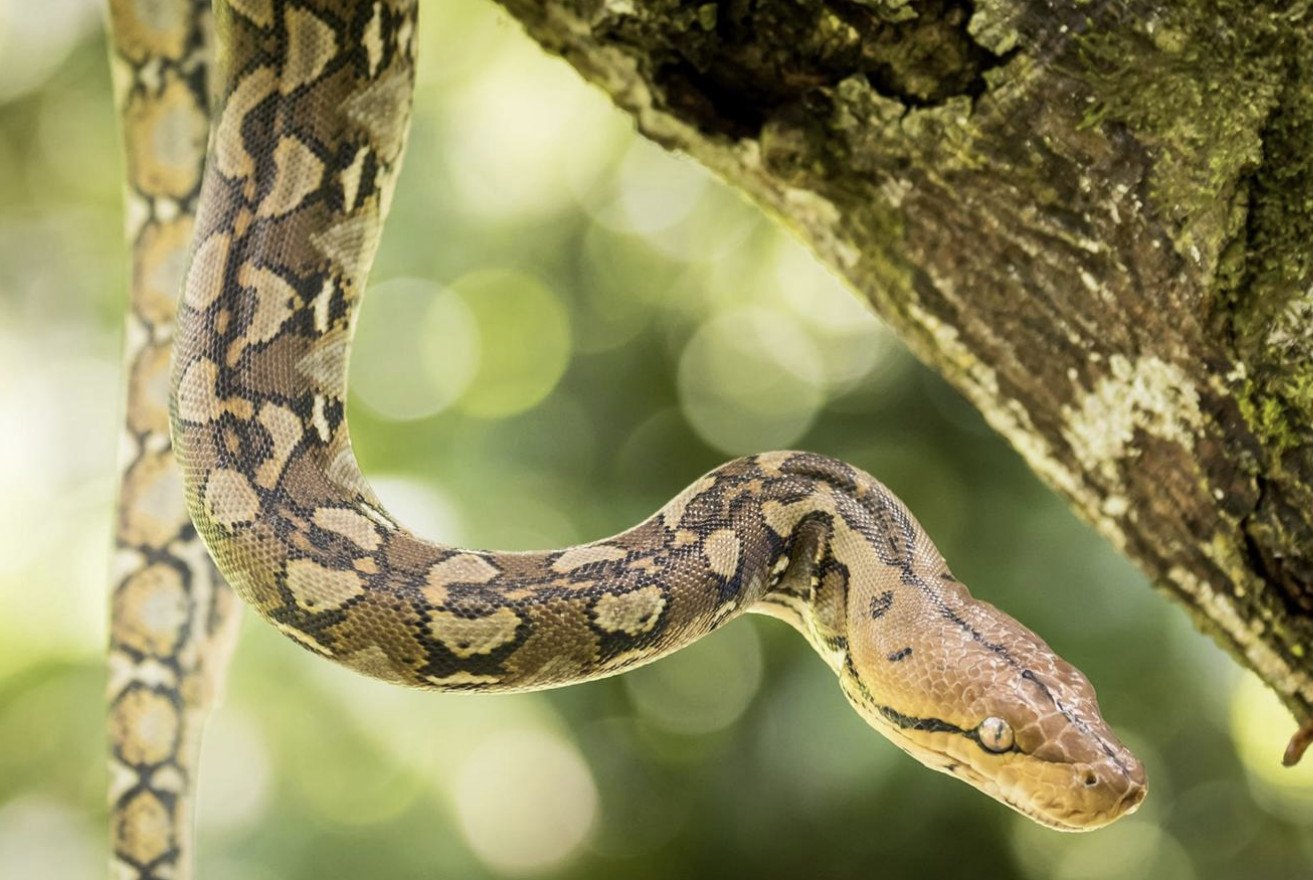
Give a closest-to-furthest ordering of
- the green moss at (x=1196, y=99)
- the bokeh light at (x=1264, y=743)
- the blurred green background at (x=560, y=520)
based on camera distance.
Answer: the green moss at (x=1196, y=99) < the bokeh light at (x=1264, y=743) < the blurred green background at (x=560, y=520)

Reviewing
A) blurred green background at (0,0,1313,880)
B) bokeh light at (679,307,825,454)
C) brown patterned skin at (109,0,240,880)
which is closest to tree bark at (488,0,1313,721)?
brown patterned skin at (109,0,240,880)

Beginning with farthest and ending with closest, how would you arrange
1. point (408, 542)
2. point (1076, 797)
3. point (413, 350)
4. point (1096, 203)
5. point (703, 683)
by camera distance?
Answer: point (413, 350)
point (703, 683)
point (408, 542)
point (1076, 797)
point (1096, 203)

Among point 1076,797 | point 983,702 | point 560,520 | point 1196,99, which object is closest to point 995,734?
point 983,702

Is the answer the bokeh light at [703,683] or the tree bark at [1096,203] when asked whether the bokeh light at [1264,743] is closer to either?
the bokeh light at [703,683]

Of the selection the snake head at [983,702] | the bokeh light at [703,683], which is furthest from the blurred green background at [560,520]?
the snake head at [983,702]

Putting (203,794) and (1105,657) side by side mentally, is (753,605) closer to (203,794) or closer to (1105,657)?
(1105,657)

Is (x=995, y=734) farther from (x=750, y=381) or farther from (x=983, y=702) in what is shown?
(x=750, y=381)

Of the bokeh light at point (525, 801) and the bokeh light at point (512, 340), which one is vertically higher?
the bokeh light at point (512, 340)

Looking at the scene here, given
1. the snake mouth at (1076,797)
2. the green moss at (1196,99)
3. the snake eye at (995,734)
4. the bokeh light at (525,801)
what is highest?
the bokeh light at (525,801)
